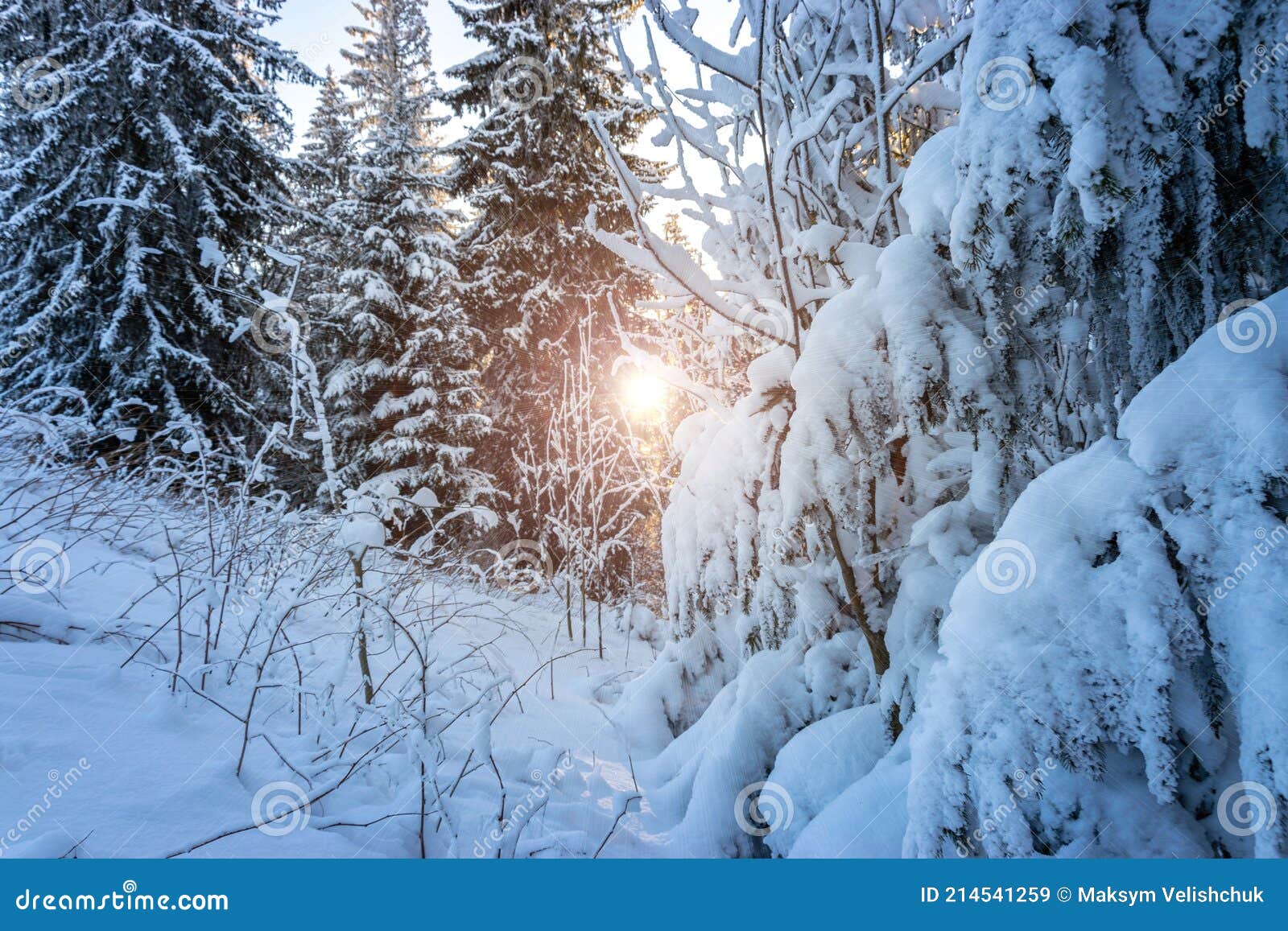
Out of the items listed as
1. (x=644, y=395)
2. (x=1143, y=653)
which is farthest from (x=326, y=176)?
(x=1143, y=653)

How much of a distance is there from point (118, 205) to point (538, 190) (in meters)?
6.30

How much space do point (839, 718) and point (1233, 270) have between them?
1591 mm

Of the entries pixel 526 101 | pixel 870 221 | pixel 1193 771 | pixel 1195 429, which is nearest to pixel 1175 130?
pixel 1195 429

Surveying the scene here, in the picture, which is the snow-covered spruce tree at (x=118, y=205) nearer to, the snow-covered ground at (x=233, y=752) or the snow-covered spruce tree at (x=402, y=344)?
the snow-covered spruce tree at (x=402, y=344)

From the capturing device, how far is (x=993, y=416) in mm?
1336

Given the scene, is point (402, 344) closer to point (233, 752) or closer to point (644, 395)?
point (644, 395)

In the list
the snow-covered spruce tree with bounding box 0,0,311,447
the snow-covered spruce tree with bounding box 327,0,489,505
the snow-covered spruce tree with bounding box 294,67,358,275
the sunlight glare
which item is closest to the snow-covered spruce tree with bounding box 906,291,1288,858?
the sunlight glare

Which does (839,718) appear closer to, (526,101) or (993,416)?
(993,416)

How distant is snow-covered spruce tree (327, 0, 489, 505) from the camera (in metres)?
10.1

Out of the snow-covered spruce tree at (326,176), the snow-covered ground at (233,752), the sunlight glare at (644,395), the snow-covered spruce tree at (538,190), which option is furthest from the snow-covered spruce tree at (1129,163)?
the snow-covered spruce tree at (326,176)

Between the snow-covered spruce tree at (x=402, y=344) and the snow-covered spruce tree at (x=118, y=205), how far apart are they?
71.5 inches

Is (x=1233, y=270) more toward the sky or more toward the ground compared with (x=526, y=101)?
more toward the ground

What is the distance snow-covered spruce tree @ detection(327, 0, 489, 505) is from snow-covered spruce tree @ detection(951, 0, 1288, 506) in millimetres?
9459

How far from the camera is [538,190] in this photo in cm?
1060
